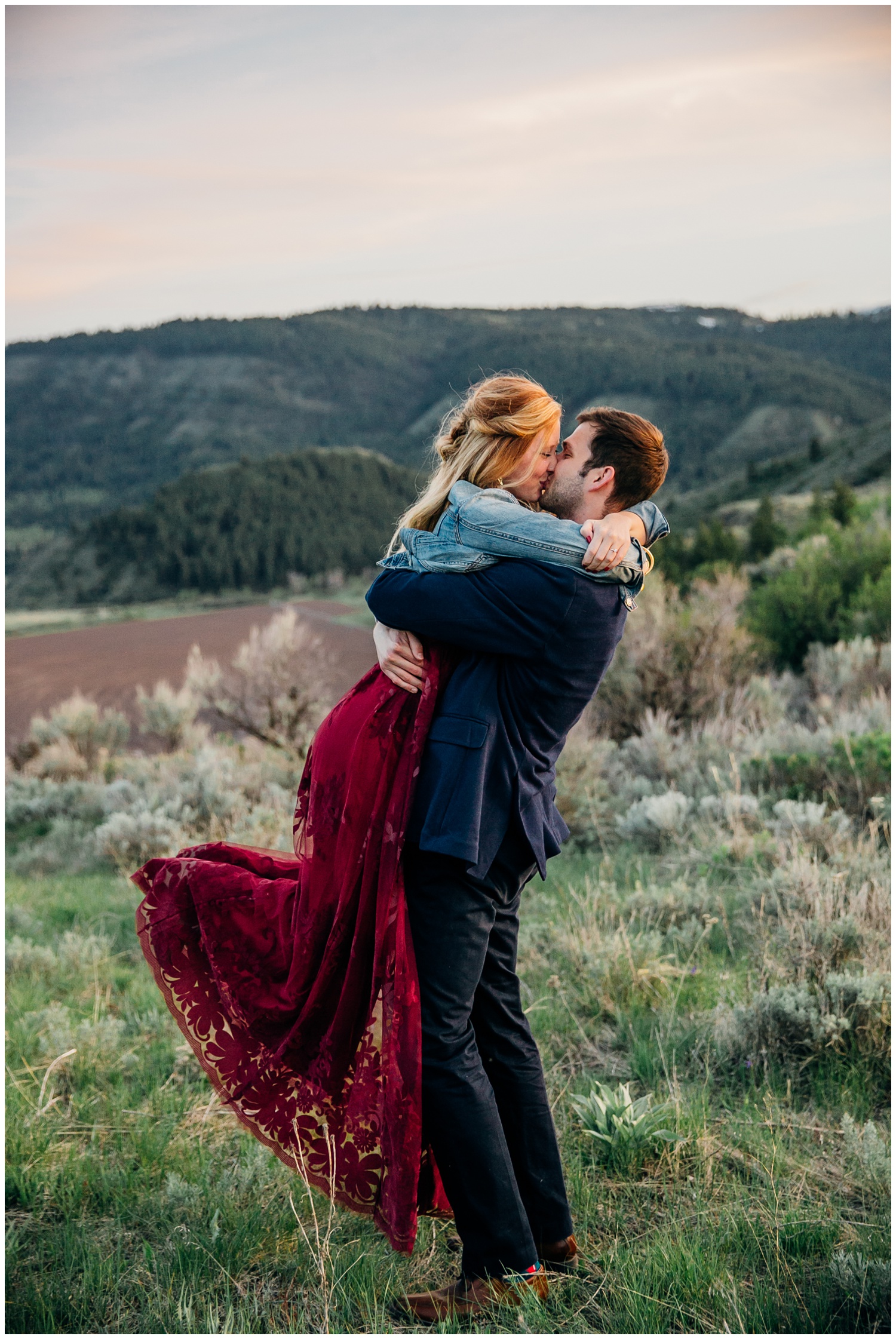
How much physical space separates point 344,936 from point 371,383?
91.4 m

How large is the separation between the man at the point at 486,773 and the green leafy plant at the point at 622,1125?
0.63 m

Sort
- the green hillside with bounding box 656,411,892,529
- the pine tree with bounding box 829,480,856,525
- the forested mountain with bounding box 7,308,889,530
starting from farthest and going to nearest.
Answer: the forested mountain with bounding box 7,308,889,530, the green hillside with bounding box 656,411,892,529, the pine tree with bounding box 829,480,856,525

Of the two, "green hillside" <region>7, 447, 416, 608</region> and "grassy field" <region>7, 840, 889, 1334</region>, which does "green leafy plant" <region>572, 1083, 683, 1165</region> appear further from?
"green hillside" <region>7, 447, 416, 608</region>

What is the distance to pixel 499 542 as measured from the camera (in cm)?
205

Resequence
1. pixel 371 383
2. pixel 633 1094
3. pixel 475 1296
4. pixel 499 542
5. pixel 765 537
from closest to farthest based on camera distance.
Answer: pixel 499 542 → pixel 475 1296 → pixel 633 1094 → pixel 765 537 → pixel 371 383

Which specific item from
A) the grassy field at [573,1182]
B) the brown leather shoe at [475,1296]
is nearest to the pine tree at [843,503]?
the grassy field at [573,1182]

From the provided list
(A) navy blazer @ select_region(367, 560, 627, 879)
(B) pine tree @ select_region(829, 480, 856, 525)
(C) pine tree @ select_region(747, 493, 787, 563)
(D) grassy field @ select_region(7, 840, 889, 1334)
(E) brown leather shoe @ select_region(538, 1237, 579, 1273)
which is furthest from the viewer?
(C) pine tree @ select_region(747, 493, 787, 563)

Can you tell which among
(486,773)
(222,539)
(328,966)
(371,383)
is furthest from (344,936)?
(371,383)

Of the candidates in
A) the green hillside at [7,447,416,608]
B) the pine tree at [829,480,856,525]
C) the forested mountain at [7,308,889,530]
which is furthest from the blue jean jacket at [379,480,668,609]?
the forested mountain at [7,308,889,530]

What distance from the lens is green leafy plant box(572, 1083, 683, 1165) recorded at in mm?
2787

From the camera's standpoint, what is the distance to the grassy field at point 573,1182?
2273mm

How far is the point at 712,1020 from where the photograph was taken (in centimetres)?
350

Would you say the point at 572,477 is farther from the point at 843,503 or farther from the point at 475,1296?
the point at 843,503

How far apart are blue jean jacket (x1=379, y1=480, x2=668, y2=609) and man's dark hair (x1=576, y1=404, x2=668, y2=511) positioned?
78mm
